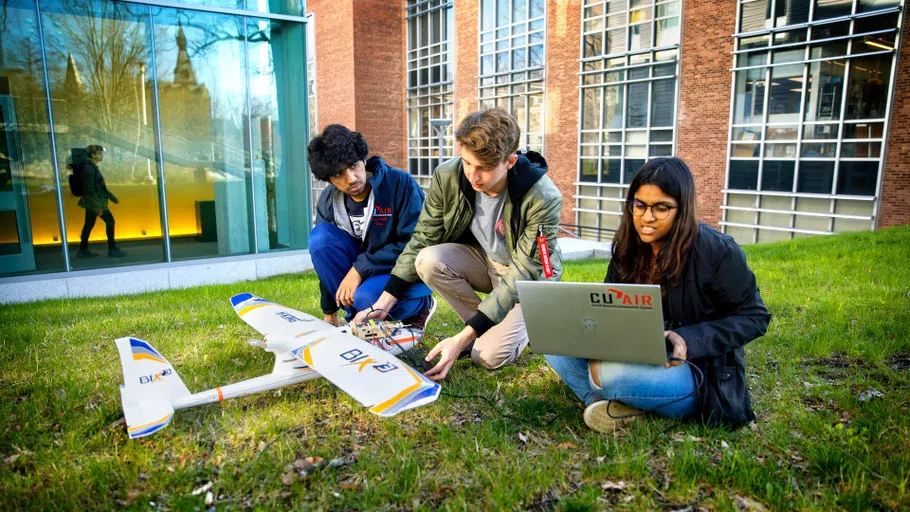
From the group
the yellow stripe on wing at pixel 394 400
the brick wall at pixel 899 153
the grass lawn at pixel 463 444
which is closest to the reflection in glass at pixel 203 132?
the grass lawn at pixel 463 444

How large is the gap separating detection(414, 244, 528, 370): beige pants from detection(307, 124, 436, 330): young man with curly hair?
12.0 inches

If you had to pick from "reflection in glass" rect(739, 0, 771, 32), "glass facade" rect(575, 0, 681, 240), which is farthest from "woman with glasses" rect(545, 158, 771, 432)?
"glass facade" rect(575, 0, 681, 240)

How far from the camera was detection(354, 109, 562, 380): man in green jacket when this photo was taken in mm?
3285

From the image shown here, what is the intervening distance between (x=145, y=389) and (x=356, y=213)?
6.57 ft

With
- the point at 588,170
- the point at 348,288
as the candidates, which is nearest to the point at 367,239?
the point at 348,288

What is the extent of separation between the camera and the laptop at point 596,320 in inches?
94.6

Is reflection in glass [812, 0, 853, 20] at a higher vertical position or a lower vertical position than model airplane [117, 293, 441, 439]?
higher

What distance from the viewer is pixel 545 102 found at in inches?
859

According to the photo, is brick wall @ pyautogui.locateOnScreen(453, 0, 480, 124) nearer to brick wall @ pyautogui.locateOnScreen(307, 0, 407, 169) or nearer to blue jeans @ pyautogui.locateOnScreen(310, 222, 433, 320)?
brick wall @ pyautogui.locateOnScreen(307, 0, 407, 169)

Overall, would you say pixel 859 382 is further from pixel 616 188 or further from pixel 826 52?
pixel 616 188

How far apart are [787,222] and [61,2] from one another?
53.6 ft

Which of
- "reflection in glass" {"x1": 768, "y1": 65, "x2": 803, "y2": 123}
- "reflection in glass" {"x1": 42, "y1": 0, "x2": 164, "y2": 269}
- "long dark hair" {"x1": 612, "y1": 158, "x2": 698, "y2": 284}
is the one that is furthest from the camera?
"reflection in glass" {"x1": 768, "y1": 65, "x2": 803, "y2": 123}

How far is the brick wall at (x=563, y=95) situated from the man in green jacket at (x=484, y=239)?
54.7 feet

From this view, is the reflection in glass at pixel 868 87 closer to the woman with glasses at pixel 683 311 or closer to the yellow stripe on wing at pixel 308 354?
the woman with glasses at pixel 683 311
